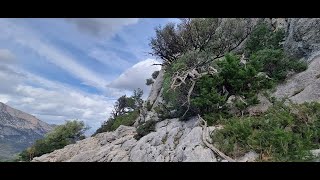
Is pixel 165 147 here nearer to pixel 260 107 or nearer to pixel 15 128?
pixel 260 107

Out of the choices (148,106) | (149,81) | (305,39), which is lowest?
(148,106)

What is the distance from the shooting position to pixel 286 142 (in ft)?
28.2

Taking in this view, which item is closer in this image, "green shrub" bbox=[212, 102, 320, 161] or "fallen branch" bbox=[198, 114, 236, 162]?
"green shrub" bbox=[212, 102, 320, 161]

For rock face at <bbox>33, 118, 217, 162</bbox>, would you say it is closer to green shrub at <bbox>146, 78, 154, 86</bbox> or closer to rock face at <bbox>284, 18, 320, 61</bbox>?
rock face at <bbox>284, 18, 320, 61</bbox>

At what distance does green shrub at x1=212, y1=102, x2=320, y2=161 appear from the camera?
854 cm

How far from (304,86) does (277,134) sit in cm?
513

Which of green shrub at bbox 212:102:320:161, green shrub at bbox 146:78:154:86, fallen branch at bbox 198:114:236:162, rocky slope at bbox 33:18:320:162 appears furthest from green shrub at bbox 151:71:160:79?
green shrub at bbox 212:102:320:161

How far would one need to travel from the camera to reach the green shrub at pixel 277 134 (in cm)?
854

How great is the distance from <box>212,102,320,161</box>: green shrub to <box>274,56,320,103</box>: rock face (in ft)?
5.18

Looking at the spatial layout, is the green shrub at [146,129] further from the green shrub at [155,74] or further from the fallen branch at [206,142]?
the green shrub at [155,74]

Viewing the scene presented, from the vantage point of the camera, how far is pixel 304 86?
13102 millimetres

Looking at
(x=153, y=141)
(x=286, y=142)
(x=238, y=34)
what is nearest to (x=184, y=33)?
(x=238, y=34)

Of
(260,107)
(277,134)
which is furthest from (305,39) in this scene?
(277,134)
